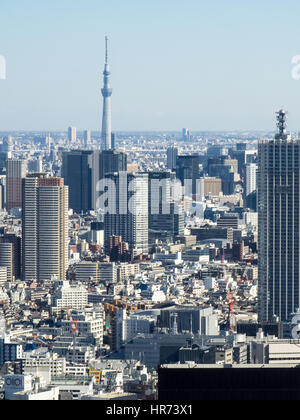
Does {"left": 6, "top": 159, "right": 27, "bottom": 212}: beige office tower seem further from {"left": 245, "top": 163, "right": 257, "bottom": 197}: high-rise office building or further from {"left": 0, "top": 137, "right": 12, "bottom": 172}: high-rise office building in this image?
{"left": 245, "top": 163, "right": 257, "bottom": 197}: high-rise office building

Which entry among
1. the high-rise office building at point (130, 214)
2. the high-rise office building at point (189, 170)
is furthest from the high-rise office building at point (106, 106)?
the high-rise office building at point (189, 170)

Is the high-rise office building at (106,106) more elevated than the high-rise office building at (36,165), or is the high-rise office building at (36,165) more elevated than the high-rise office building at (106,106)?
the high-rise office building at (106,106)

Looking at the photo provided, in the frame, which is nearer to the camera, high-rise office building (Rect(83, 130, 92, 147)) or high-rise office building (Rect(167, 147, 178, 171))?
high-rise office building (Rect(83, 130, 92, 147))

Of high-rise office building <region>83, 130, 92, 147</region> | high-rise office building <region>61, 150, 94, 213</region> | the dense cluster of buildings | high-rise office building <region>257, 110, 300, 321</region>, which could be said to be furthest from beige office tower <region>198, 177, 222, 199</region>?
high-rise office building <region>257, 110, 300, 321</region>

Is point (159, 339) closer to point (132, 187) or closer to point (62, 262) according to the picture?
point (62, 262)

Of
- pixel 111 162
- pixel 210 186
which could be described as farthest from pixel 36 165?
pixel 210 186

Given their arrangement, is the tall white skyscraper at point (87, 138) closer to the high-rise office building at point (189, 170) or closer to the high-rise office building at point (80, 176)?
the high-rise office building at point (80, 176)

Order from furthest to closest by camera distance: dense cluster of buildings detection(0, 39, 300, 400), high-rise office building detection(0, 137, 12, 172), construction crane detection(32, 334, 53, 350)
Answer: high-rise office building detection(0, 137, 12, 172), construction crane detection(32, 334, 53, 350), dense cluster of buildings detection(0, 39, 300, 400)
